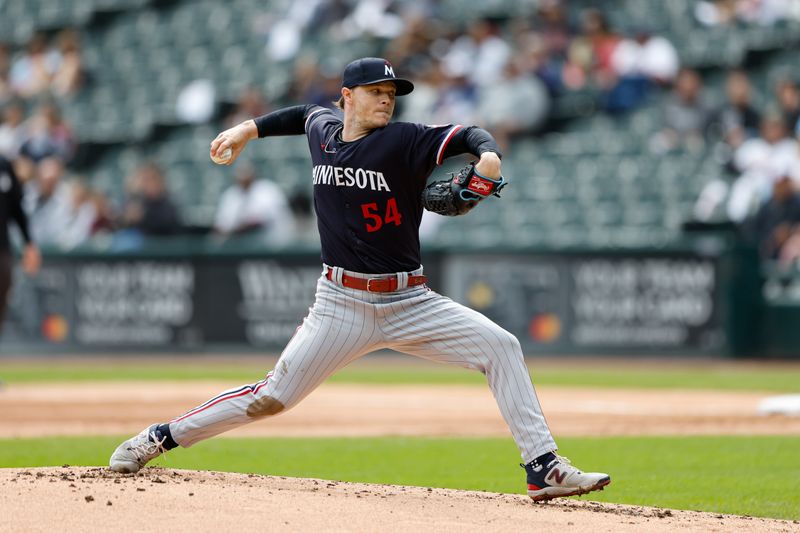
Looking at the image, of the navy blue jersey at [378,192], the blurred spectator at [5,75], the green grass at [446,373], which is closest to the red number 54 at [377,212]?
the navy blue jersey at [378,192]

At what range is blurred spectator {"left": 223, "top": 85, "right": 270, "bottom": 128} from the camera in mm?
18891

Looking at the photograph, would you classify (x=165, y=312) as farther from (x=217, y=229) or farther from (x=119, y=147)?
(x=119, y=147)

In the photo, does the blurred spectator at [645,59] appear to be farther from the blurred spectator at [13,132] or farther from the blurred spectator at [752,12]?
the blurred spectator at [13,132]

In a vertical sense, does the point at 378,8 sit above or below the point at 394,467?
above

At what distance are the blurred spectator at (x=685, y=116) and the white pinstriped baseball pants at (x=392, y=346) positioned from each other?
36.8 ft

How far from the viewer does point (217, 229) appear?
18141 millimetres

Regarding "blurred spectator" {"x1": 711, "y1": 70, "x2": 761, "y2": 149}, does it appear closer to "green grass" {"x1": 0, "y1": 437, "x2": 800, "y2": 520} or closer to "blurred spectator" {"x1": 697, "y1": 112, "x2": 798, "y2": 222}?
"blurred spectator" {"x1": 697, "y1": 112, "x2": 798, "y2": 222}

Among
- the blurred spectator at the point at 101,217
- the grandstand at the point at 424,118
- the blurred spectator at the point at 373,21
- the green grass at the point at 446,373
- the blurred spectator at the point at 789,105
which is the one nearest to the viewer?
the green grass at the point at 446,373

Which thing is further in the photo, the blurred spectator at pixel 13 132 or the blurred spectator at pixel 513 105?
the blurred spectator at pixel 13 132

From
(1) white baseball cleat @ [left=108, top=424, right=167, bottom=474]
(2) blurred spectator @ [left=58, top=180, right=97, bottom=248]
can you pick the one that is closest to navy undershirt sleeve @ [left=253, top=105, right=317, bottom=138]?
(1) white baseball cleat @ [left=108, top=424, right=167, bottom=474]

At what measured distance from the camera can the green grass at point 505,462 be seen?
21.4 ft

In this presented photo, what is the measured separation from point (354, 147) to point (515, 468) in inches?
105

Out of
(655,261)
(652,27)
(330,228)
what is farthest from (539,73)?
(330,228)

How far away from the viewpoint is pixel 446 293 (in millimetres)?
16422
